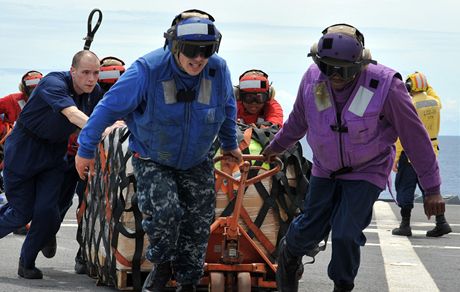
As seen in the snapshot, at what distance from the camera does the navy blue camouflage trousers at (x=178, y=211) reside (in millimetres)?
8383

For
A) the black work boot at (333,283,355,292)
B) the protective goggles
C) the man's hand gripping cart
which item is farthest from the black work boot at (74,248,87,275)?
the protective goggles

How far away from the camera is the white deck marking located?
1060 centimetres

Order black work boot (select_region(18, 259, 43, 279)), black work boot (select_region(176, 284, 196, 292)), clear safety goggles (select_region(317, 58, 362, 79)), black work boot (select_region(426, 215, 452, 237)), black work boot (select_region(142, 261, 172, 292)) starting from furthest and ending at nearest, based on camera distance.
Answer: black work boot (select_region(426, 215, 452, 237))
black work boot (select_region(18, 259, 43, 279))
black work boot (select_region(176, 284, 196, 292))
black work boot (select_region(142, 261, 172, 292))
clear safety goggles (select_region(317, 58, 362, 79))

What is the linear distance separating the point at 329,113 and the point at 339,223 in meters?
0.70

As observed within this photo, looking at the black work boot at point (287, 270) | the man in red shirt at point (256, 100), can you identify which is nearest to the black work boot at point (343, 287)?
the black work boot at point (287, 270)

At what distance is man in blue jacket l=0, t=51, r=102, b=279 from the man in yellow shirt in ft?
20.5

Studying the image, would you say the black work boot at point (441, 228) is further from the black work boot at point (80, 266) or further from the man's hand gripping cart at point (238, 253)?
the man's hand gripping cart at point (238, 253)

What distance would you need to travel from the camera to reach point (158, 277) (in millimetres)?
8641

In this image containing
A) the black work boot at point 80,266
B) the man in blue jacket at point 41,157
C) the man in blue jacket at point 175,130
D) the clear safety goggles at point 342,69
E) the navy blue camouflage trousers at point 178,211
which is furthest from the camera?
the black work boot at point 80,266

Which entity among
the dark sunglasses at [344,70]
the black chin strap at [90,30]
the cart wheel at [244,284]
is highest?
the black chin strap at [90,30]

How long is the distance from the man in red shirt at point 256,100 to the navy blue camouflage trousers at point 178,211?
3.68 meters

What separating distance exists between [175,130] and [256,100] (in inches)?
165

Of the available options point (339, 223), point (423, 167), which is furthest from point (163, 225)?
point (423, 167)

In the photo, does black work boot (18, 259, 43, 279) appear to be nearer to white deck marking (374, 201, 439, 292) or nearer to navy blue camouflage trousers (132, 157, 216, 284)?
navy blue camouflage trousers (132, 157, 216, 284)
